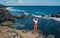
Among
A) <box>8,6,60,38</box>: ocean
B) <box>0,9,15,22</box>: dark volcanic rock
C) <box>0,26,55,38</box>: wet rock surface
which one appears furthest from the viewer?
<box>0,9,15,22</box>: dark volcanic rock

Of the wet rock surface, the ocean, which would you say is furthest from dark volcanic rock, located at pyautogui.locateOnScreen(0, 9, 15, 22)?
the wet rock surface

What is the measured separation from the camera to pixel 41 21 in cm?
531

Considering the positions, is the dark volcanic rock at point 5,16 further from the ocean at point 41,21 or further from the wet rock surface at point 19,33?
the wet rock surface at point 19,33

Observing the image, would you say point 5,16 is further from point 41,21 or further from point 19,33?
point 41,21

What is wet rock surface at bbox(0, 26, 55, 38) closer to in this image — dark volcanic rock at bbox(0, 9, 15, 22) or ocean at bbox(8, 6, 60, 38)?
ocean at bbox(8, 6, 60, 38)

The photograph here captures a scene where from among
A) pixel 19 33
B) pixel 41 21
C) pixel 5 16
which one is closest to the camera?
pixel 19 33

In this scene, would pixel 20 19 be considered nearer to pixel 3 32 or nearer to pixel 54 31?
pixel 3 32

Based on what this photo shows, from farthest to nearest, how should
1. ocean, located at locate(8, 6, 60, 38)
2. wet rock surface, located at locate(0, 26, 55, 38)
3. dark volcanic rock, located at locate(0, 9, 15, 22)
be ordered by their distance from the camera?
dark volcanic rock, located at locate(0, 9, 15, 22) < ocean, located at locate(8, 6, 60, 38) < wet rock surface, located at locate(0, 26, 55, 38)

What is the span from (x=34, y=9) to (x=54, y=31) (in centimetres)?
90

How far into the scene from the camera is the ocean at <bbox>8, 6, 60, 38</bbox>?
205 inches

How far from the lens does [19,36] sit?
16.2ft

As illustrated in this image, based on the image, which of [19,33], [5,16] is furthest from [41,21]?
[5,16]

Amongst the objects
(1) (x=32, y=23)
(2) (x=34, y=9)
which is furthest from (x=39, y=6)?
(1) (x=32, y=23)

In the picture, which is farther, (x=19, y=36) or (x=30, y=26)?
(x=30, y=26)
